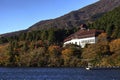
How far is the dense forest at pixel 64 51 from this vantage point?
14550 centimetres

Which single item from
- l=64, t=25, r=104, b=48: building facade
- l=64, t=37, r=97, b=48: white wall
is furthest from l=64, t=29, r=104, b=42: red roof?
l=64, t=37, r=97, b=48: white wall

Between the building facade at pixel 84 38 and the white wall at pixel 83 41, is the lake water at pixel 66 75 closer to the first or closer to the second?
the building facade at pixel 84 38

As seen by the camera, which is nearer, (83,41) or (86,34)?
(83,41)

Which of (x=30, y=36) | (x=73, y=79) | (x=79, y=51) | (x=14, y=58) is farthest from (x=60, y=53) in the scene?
(x=73, y=79)

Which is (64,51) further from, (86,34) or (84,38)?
(86,34)

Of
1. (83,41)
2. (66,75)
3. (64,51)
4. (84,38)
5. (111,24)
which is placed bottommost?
(66,75)

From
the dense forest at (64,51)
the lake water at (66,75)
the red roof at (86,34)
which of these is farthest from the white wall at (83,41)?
the lake water at (66,75)

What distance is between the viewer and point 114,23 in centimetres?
16738

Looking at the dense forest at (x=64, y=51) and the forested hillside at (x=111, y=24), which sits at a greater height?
the forested hillside at (x=111, y=24)

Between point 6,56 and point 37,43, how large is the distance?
1341 cm

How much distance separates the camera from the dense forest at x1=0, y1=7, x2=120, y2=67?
145500 mm

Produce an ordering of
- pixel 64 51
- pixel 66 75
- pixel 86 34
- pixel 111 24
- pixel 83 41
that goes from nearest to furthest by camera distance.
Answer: pixel 66 75 → pixel 64 51 → pixel 111 24 → pixel 83 41 → pixel 86 34

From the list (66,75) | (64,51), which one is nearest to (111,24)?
(64,51)

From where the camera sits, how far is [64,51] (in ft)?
517
